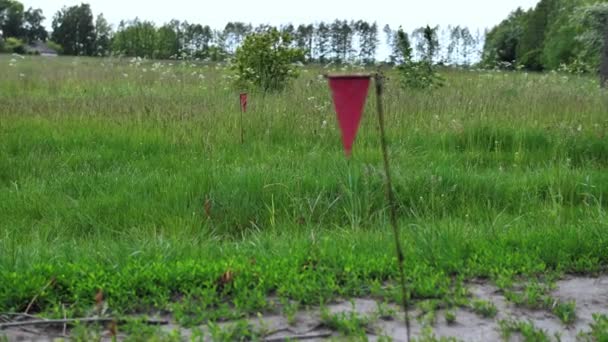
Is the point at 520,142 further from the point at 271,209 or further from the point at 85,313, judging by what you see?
the point at 85,313

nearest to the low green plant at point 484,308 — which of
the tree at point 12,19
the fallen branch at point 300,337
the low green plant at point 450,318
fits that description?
the low green plant at point 450,318

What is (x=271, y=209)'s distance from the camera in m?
5.08

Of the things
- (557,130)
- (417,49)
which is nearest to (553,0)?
(417,49)

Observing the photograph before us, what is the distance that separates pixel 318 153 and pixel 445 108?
3.02 metres

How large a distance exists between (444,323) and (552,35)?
165 feet

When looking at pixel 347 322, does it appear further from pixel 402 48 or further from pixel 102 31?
pixel 102 31

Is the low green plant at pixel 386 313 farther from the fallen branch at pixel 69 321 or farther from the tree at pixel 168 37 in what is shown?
the tree at pixel 168 37

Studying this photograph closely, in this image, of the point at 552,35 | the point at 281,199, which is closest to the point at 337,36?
the point at 552,35

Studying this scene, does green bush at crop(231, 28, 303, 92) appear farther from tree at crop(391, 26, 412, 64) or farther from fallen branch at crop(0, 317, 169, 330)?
fallen branch at crop(0, 317, 169, 330)

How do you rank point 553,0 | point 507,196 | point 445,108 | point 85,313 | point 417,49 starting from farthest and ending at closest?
point 553,0
point 417,49
point 445,108
point 507,196
point 85,313

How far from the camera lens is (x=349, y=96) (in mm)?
1970

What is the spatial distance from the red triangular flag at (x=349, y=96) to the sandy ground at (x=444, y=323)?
1179 mm

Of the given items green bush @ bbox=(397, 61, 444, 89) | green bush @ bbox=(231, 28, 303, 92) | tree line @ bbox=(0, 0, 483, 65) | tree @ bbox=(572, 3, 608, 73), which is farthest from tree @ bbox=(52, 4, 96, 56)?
green bush @ bbox=(397, 61, 444, 89)

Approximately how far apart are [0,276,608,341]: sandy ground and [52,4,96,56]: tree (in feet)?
243
